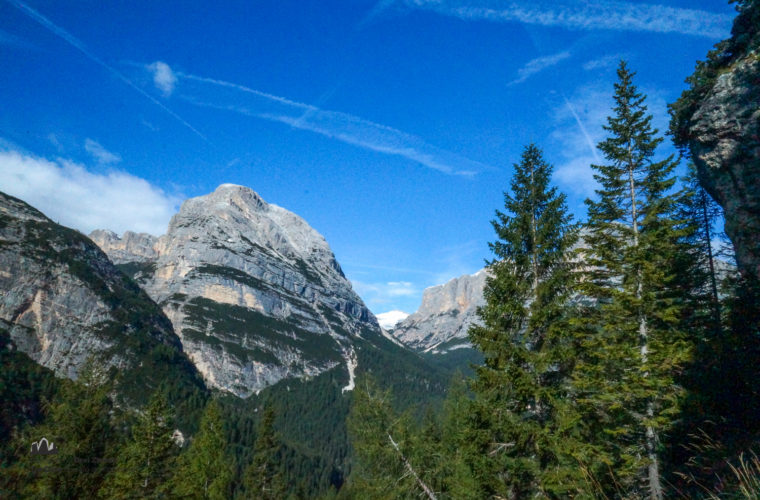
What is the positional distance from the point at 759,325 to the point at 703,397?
6778mm

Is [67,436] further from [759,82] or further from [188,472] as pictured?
[759,82]

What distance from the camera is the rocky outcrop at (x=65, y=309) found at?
486 feet

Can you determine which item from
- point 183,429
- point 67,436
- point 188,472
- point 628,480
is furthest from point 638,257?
point 183,429

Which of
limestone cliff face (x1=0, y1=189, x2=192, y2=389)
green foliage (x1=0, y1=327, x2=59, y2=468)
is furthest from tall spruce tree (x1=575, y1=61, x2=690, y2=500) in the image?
limestone cliff face (x1=0, y1=189, x2=192, y2=389)

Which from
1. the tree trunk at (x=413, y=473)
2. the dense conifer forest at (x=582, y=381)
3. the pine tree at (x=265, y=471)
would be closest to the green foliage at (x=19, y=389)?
the pine tree at (x=265, y=471)

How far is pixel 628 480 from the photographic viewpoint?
472 inches

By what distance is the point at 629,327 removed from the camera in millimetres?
13273

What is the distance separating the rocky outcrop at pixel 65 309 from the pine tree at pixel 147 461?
137102mm

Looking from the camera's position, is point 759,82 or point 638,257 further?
point 759,82

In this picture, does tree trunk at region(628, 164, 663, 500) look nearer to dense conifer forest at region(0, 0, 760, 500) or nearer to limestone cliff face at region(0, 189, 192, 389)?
dense conifer forest at region(0, 0, 760, 500)

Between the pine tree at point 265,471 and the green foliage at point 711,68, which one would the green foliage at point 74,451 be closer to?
the pine tree at point 265,471

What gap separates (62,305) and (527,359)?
656 feet

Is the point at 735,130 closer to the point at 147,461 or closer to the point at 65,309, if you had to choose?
the point at 147,461

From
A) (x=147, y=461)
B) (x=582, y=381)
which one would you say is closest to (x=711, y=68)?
(x=582, y=381)
